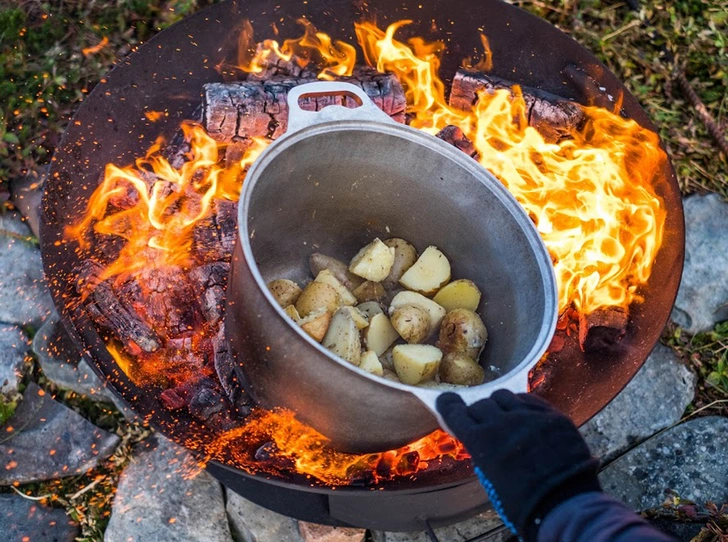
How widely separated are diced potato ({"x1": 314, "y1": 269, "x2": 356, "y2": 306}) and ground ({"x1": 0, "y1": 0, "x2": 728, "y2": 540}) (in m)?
1.01

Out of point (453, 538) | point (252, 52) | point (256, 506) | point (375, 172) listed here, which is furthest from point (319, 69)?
point (453, 538)

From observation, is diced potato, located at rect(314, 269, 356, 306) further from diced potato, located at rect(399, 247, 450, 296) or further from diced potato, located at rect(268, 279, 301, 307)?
diced potato, located at rect(399, 247, 450, 296)

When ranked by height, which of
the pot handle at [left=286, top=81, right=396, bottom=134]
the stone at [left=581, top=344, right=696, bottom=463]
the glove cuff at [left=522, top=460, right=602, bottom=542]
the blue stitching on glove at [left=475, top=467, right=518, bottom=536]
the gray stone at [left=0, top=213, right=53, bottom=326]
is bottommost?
the stone at [left=581, top=344, right=696, bottom=463]

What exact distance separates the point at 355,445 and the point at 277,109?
134 cm

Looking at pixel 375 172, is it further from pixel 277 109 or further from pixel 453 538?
pixel 453 538

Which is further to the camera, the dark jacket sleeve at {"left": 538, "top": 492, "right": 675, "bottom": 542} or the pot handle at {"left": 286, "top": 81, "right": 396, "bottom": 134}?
the pot handle at {"left": 286, "top": 81, "right": 396, "bottom": 134}

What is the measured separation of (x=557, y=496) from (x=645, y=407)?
1750mm

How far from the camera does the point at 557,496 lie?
1.44 m

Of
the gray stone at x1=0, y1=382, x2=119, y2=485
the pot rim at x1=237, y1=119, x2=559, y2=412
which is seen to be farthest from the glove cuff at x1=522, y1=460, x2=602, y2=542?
the gray stone at x1=0, y1=382, x2=119, y2=485

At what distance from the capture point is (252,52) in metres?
2.85

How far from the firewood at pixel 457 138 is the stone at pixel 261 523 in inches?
61.1

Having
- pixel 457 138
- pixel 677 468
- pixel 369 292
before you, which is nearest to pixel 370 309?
pixel 369 292

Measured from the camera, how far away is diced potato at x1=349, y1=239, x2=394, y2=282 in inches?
95.7

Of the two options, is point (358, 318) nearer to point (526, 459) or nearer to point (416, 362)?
point (416, 362)
